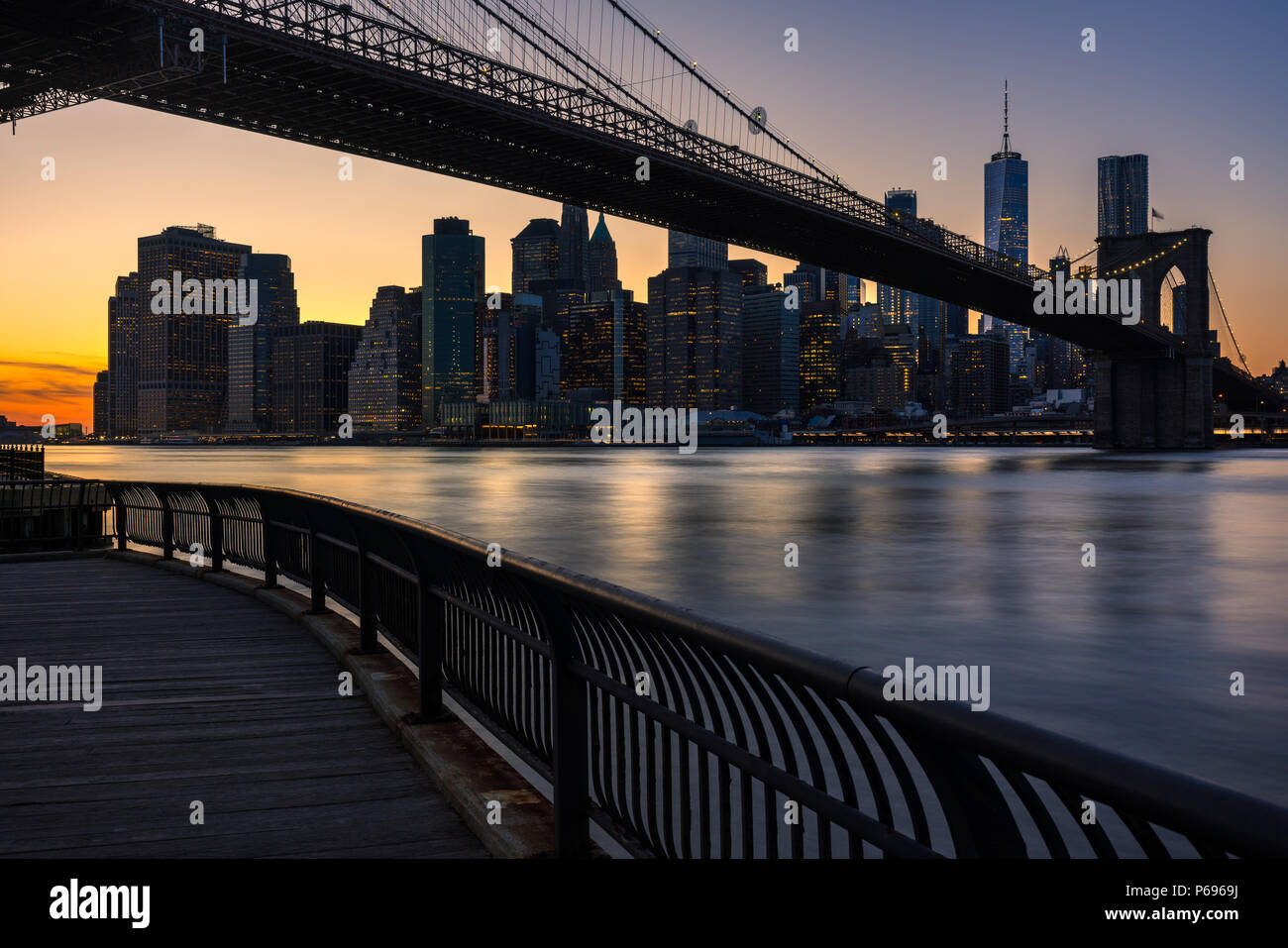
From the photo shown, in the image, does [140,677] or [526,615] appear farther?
[140,677]

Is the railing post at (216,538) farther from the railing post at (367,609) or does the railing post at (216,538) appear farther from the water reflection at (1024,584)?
the water reflection at (1024,584)

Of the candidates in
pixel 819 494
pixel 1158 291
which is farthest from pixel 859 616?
pixel 1158 291

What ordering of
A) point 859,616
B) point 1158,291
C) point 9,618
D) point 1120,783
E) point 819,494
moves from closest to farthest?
point 1120,783, point 9,618, point 859,616, point 819,494, point 1158,291

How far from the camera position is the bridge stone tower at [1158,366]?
3629 inches

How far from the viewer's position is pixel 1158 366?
93312 millimetres

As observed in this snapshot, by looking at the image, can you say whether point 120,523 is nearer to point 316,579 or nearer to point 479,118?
point 316,579

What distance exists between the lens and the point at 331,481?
66.6 m

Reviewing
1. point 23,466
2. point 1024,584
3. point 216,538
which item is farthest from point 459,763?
point 23,466

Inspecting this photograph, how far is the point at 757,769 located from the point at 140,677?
5827mm

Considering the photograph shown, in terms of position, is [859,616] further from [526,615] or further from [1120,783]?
[1120,783]

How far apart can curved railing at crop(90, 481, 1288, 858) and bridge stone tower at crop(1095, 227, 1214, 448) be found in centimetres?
9244

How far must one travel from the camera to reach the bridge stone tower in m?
92.2

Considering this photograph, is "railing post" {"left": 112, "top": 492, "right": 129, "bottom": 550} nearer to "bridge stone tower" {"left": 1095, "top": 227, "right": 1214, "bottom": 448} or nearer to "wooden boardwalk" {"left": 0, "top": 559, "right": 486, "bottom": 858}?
"wooden boardwalk" {"left": 0, "top": 559, "right": 486, "bottom": 858}

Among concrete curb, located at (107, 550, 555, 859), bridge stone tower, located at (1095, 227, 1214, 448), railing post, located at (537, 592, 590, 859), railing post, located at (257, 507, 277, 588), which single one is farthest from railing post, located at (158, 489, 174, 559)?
bridge stone tower, located at (1095, 227, 1214, 448)
